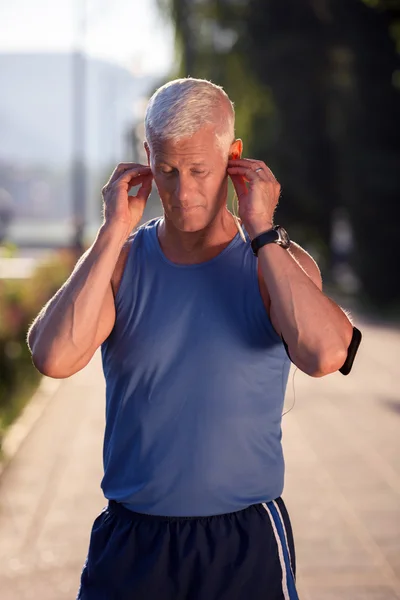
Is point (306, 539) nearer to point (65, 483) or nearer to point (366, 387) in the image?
point (65, 483)

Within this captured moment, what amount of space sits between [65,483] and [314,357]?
5.42 m

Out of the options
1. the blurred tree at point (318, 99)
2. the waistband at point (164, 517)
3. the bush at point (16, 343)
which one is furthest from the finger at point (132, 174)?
the blurred tree at point (318, 99)

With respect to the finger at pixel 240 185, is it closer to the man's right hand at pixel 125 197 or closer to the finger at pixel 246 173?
the finger at pixel 246 173

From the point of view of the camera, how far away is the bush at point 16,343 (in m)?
11.0

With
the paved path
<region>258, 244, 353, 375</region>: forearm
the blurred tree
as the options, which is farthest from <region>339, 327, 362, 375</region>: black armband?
the blurred tree

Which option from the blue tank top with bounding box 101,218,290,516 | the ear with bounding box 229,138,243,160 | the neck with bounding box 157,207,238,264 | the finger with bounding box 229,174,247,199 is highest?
the ear with bounding box 229,138,243,160

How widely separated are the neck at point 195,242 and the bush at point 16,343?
6.52 meters

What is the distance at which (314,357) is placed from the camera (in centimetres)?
277

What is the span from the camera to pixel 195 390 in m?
2.80

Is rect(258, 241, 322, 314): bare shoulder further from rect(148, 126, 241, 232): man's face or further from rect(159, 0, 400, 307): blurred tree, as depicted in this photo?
rect(159, 0, 400, 307): blurred tree

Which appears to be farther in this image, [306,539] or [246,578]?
[306,539]

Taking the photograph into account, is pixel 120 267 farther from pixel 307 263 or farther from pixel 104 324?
pixel 307 263

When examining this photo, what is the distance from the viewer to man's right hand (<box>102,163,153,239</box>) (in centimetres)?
293

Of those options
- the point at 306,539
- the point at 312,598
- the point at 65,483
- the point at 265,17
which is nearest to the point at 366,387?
the point at 65,483
